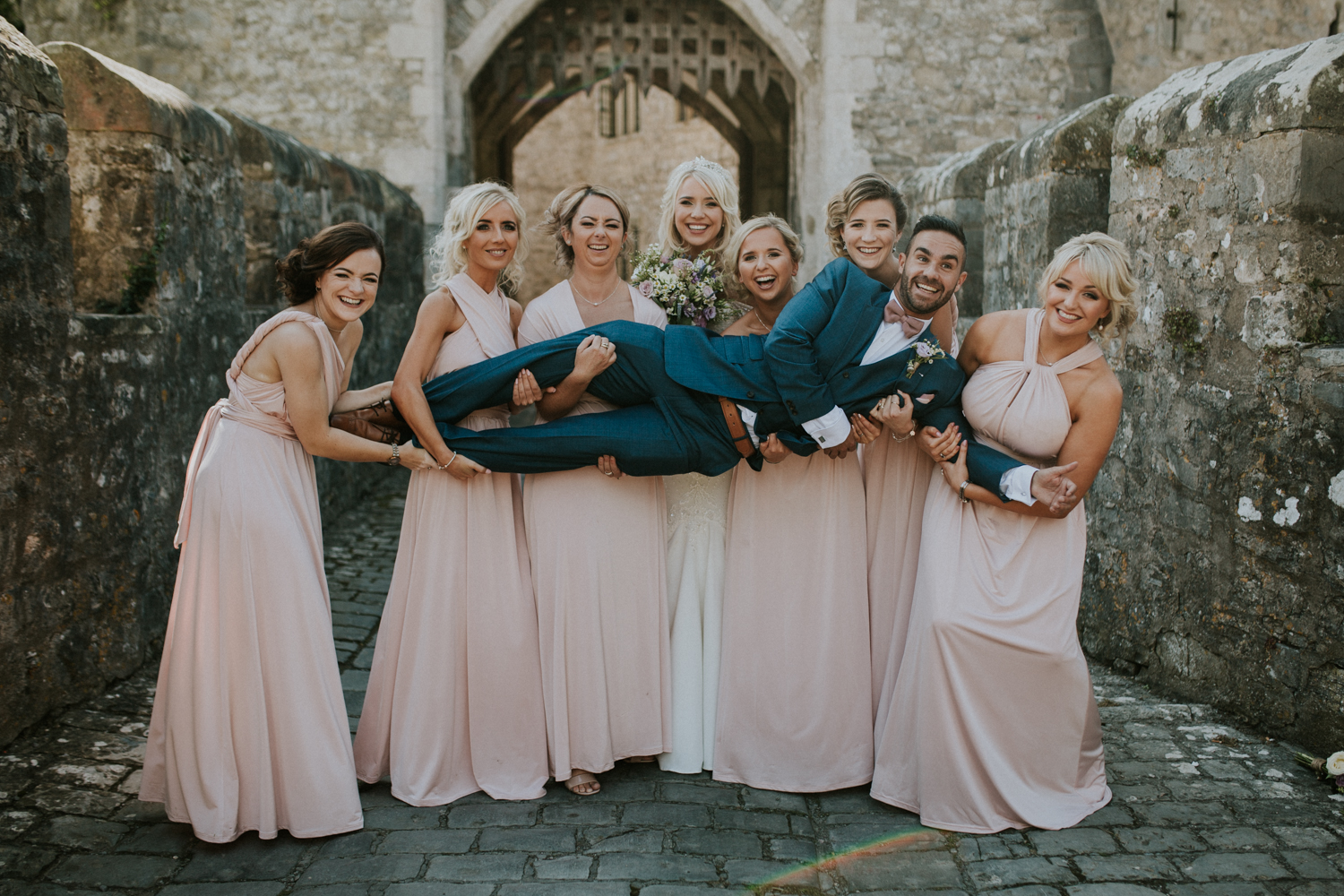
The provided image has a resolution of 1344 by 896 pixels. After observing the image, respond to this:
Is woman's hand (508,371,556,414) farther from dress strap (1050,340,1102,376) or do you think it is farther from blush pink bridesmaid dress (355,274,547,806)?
dress strap (1050,340,1102,376)

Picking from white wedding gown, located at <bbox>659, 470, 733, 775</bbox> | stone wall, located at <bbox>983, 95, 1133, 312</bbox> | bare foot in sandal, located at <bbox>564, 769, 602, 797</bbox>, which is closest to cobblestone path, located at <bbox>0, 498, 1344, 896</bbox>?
bare foot in sandal, located at <bbox>564, 769, 602, 797</bbox>

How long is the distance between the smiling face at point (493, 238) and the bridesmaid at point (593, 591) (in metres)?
0.19

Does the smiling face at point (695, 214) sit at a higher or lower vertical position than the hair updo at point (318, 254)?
higher

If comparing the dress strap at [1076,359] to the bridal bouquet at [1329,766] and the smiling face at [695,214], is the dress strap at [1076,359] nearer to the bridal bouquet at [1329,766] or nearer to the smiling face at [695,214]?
the smiling face at [695,214]

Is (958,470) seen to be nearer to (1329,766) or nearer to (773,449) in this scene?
(773,449)

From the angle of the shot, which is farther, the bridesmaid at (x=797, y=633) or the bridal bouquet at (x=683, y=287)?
the bridal bouquet at (x=683, y=287)

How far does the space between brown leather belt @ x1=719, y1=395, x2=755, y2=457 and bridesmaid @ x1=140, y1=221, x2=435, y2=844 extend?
1128 mm

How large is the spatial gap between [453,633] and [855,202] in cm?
186

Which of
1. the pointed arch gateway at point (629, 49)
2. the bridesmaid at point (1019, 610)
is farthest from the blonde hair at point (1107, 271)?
the pointed arch gateway at point (629, 49)

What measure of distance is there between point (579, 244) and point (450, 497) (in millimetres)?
916

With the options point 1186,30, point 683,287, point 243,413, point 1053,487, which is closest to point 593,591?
point 683,287

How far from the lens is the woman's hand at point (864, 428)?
314cm

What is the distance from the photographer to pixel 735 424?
3164 mm

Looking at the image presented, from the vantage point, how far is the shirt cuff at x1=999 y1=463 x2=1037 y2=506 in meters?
2.98
